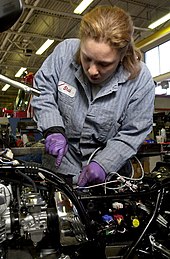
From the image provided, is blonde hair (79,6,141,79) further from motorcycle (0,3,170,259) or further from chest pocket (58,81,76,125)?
motorcycle (0,3,170,259)

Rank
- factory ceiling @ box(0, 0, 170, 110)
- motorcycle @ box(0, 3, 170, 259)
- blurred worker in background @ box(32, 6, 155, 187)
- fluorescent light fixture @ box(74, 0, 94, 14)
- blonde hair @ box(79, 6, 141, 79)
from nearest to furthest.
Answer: motorcycle @ box(0, 3, 170, 259), blonde hair @ box(79, 6, 141, 79), blurred worker in background @ box(32, 6, 155, 187), fluorescent light fixture @ box(74, 0, 94, 14), factory ceiling @ box(0, 0, 170, 110)

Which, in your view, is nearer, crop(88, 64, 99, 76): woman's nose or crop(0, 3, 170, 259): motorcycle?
crop(0, 3, 170, 259): motorcycle

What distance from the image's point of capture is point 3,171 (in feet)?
3.02

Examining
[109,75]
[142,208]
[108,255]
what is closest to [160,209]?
[142,208]

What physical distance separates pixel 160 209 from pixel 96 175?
0.80 ft

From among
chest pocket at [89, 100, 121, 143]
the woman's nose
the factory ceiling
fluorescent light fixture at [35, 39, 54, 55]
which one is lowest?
chest pocket at [89, 100, 121, 143]

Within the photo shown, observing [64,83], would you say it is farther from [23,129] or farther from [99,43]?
[23,129]

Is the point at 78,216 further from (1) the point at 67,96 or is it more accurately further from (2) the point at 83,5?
(2) the point at 83,5

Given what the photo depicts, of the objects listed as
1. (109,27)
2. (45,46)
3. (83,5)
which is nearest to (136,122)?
(109,27)

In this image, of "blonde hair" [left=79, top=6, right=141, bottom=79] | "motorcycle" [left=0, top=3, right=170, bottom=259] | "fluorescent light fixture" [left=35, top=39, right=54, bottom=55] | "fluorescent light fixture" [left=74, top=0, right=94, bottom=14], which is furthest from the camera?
"fluorescent light fixture" [left=35, top=39, right=54, bottom=55]

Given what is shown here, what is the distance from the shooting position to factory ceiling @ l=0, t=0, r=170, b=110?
5.75 meters

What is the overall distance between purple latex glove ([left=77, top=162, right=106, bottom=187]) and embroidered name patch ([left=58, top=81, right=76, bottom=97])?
34 centimetres

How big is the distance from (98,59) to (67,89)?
0.25 m

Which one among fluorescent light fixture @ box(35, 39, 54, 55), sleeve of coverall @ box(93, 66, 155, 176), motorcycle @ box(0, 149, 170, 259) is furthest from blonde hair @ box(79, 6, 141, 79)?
fluorescent light fixture @ box(35, 39, 54, 55)
